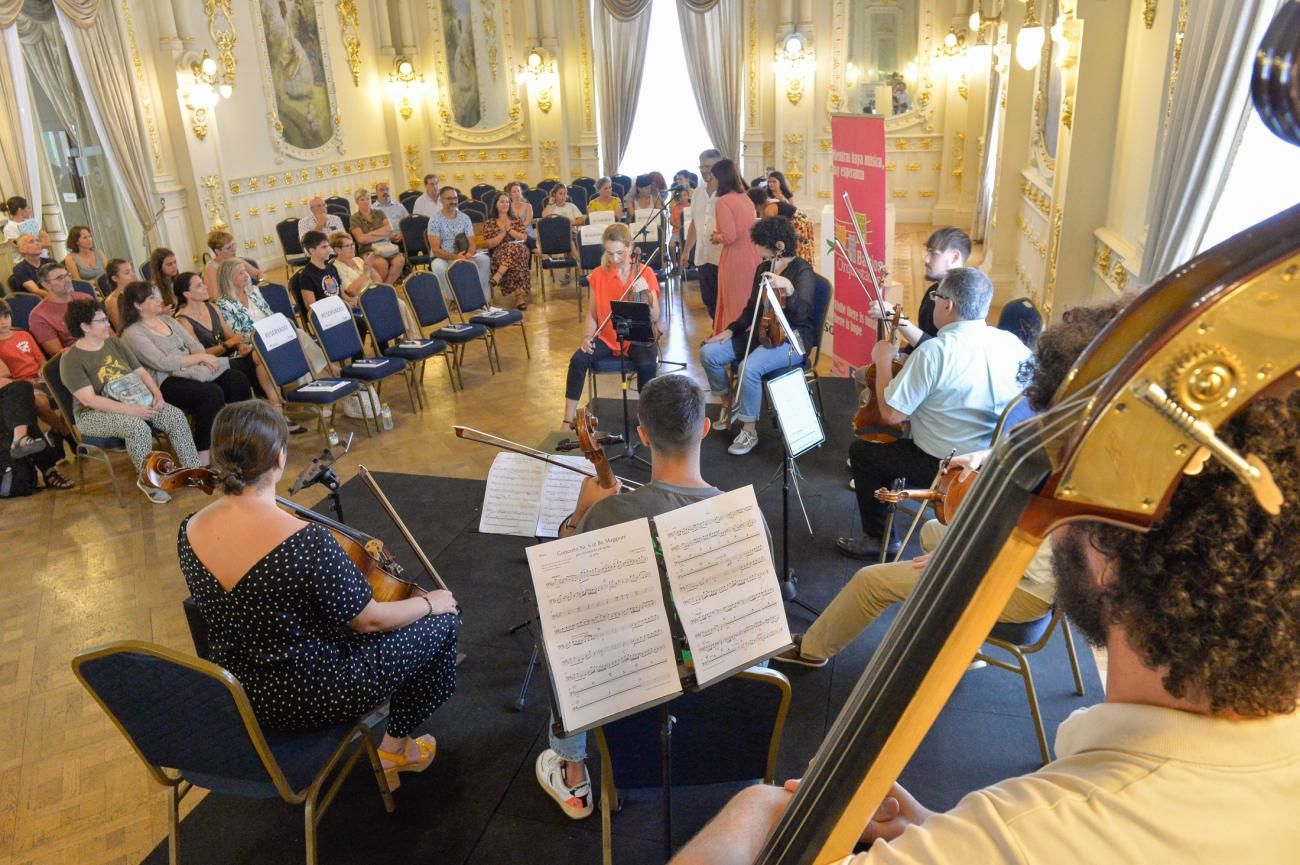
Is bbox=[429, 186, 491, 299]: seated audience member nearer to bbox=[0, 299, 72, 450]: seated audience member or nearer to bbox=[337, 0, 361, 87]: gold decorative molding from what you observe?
bbox=[0, 299, 72, 450]: seated audience member

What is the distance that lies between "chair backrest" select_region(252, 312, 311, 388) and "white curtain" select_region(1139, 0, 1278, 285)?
4660 millimetres

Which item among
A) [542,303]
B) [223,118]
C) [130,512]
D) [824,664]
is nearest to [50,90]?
[223,118]

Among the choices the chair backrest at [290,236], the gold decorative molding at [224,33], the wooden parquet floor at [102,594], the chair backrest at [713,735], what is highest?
the gold decorative molding at [224,33]

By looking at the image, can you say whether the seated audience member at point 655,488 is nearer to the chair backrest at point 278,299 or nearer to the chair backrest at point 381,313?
the chair backrest at point 381,313

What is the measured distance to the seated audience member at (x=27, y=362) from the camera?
509 centimetres

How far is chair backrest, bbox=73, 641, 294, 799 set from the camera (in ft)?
6.19

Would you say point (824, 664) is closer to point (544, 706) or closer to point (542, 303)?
point (544, 706)

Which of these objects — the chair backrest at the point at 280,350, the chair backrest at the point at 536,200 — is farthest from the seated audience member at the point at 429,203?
the chair backrest at the point at 280,350

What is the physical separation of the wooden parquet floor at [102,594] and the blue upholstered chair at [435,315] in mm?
367

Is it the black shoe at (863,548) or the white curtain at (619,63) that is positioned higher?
the white curtain at (619,63)

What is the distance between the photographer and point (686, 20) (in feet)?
41.3

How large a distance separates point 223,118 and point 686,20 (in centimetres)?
655

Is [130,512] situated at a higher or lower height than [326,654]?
lower

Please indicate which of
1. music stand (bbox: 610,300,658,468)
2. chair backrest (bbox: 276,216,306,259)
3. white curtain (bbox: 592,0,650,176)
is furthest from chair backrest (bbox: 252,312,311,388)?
white curtain (bbox: 592,0,650,176)
